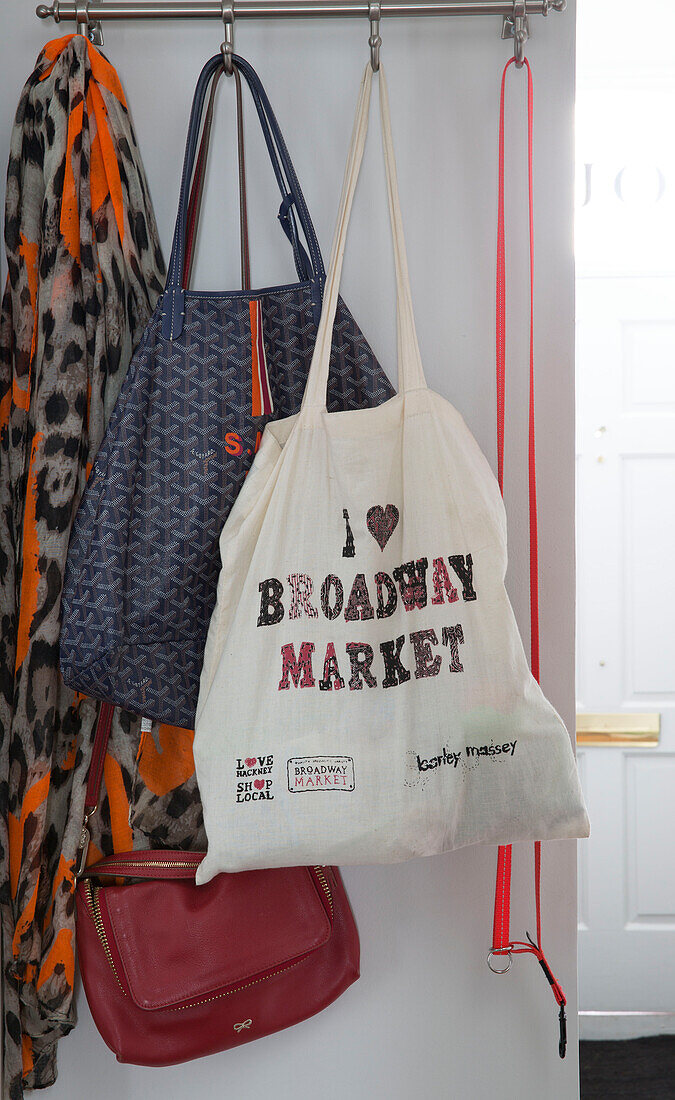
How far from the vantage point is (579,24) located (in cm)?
185

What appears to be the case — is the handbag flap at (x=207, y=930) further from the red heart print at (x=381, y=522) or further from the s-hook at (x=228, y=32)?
the s-hook at (x=228, y=32)

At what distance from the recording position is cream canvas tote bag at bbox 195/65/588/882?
74 centimetres

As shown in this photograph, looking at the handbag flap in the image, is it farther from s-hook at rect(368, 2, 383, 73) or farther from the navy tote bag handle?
s-hook at rect(368, 2, 383, 73)

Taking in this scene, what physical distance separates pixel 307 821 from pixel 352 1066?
0.49 m

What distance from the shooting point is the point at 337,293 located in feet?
2.69

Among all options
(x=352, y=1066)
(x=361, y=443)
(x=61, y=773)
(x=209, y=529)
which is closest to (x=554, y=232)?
(x=361, y=443)

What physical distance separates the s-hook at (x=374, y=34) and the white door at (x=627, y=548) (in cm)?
128

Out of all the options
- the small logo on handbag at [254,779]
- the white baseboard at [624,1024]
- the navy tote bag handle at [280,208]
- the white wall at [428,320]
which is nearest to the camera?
the small logo on handbag at [254,779]

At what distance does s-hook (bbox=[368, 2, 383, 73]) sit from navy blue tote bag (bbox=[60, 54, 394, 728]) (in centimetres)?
19

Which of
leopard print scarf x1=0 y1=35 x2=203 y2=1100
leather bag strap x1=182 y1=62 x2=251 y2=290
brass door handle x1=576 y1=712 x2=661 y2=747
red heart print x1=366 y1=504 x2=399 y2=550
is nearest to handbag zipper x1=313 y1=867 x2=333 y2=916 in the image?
leopard print scarf x1=0 y1=35 x2=203 y2=1100

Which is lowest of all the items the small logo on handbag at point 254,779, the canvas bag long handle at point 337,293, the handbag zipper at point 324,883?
the handbag zipper at point 324,883

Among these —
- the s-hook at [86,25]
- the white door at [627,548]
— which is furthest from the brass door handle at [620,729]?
the s-hook at [86,25]

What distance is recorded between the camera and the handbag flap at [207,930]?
86cm

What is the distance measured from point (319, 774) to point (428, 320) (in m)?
0.57
